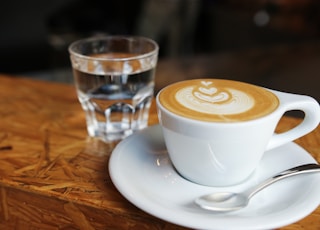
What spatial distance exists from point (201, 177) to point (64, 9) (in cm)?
164

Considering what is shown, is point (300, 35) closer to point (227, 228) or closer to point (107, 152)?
point (107, 152)

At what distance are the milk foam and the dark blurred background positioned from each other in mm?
1138

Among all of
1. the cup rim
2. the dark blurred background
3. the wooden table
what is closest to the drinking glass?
the wooden table

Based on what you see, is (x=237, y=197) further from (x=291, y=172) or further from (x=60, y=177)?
(x=60, y=177)

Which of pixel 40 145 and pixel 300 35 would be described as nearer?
pixel 40 145

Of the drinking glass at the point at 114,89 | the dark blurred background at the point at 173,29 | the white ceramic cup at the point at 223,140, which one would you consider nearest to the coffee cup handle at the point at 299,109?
the white ceramic cup at the point at 223,140

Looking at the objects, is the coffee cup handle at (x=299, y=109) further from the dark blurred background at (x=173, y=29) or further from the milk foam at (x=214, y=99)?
the dark blurred background at (x=173, y=29)

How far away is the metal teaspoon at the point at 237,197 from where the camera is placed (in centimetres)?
40

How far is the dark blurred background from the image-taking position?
5.81 feet

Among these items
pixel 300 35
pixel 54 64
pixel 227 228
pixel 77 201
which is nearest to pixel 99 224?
pixel 77 201

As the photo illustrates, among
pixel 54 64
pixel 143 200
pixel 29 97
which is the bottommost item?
pixel 54 64

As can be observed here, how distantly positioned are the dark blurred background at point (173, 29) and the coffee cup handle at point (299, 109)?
1.13 m

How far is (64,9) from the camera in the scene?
6.34 ft

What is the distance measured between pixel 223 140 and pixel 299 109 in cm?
9
